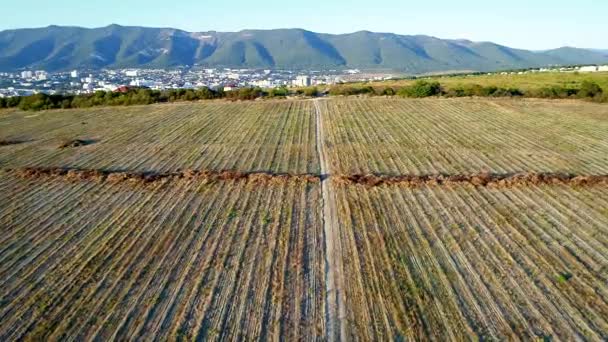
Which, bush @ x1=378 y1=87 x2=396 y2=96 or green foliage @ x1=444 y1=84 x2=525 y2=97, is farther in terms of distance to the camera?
bush @ x1=378 y1=87 x2=396 y2=96

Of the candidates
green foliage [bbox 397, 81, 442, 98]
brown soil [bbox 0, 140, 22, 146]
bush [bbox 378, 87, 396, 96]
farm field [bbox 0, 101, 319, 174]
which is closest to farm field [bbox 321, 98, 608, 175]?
farm field [bbox 0, 101, 319, 174]

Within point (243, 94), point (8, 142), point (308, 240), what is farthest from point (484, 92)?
point (8, 142)

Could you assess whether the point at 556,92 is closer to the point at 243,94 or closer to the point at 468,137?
the point at 468,137

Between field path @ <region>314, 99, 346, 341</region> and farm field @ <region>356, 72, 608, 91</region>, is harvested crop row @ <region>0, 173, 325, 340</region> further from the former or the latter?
farm field @ <region>356, 72, 608, 91</region>

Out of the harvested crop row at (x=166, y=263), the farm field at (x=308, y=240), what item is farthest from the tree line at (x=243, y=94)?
the harvested crop row at (x=166, y=263)

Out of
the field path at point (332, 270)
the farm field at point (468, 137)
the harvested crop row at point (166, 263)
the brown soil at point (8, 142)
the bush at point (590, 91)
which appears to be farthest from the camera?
the bush at point (590, 91)

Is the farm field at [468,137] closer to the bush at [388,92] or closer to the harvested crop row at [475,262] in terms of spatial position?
the harvested crop row at [475,262]
